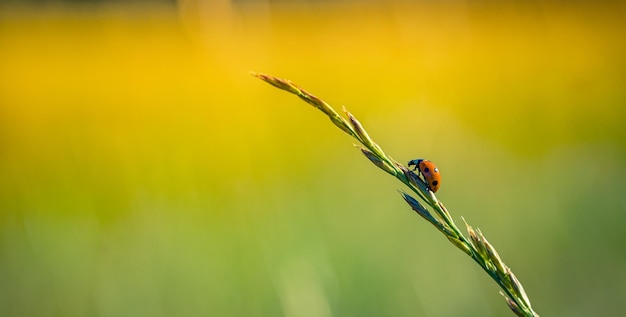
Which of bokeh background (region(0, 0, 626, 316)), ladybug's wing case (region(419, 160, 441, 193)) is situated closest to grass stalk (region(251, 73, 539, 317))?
ladybug's wing case (region(419, 160, 441, 193))

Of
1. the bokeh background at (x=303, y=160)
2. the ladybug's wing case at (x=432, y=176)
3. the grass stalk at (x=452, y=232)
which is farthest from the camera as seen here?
the bokeh background at (x=303, y=160)

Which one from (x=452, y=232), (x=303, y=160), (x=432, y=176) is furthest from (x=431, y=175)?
(x=303, y=160)

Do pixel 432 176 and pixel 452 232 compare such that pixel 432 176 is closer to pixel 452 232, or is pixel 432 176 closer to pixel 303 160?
pixel 452 232

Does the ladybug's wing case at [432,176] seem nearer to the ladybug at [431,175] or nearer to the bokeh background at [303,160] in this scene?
the ladybug at [431,175]

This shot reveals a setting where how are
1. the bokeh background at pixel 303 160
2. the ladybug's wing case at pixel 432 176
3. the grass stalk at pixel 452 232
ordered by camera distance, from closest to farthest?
the grass stalk at pixel 452 232 < the ladybug's wing case at pixel 432 176 < the bokeh background at pixel 303 160

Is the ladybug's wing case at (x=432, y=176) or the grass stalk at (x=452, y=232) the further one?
the ladybug's wing case at (x=432, y=176)

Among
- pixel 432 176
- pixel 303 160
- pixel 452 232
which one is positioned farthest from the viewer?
pixel 303 160

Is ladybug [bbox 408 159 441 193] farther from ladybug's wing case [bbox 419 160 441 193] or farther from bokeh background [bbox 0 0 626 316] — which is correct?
bokeh background [bbox 0 0 626 316]

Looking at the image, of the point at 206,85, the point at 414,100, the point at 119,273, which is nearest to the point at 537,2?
the point at 414,100

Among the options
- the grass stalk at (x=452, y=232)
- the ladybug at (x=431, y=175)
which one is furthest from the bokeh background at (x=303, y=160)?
the grass stalk at (x=452, y=232)
